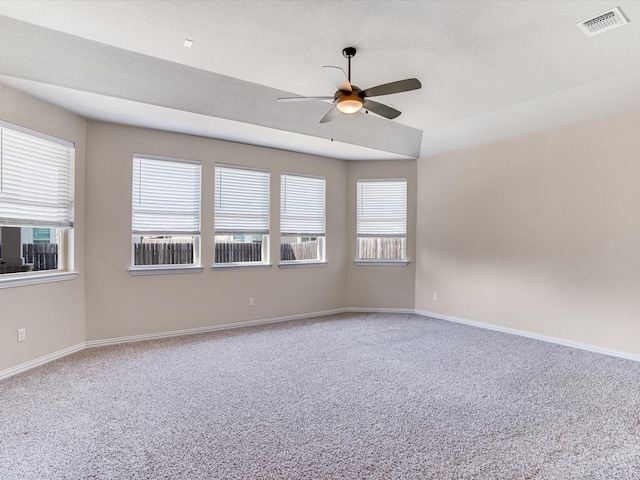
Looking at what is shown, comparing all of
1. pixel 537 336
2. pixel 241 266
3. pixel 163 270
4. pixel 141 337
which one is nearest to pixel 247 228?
pixel 241 266

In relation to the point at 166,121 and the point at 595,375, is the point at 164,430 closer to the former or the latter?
the point at 166,121

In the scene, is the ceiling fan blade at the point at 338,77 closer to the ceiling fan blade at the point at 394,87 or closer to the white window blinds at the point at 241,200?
the ceiling fan blade at the point at 394,87

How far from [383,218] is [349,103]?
3517 millimetres

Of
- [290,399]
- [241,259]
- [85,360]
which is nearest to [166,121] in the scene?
[241,259]

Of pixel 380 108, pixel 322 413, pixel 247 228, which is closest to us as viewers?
pixel 322 413

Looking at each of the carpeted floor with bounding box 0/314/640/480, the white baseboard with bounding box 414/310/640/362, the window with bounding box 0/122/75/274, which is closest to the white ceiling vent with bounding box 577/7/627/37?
the carpeted floor with bounding box 0/314/640/480

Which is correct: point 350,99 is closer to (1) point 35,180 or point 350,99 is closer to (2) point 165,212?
(2) point 165,212

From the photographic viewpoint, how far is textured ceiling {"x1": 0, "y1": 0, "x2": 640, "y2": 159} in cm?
269

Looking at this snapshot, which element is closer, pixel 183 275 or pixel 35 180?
pixel 35 180

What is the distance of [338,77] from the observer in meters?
2.79

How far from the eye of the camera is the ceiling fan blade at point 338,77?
2662 millimetres

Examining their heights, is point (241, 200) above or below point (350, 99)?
below

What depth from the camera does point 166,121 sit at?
4.29 metres

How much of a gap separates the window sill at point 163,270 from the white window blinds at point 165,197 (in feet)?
1.47
